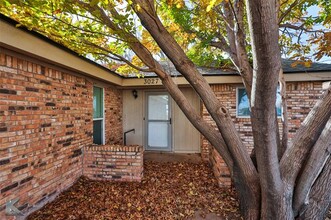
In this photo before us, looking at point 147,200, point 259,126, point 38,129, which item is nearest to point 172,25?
point 38,129

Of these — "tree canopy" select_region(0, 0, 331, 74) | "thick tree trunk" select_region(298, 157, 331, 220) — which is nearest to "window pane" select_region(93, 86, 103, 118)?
"tree canopy" select_region(0, 0, 331, 74)

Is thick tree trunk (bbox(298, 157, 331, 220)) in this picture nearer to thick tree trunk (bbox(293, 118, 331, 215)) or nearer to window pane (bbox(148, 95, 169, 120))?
→ thick tree trunk (bbox(293, 118, 331, 215))

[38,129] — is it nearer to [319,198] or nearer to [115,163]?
[115,163]

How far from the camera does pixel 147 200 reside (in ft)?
11.2

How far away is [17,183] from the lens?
2746 millimetres

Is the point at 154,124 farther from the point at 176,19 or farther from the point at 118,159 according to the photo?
the point at 176,19

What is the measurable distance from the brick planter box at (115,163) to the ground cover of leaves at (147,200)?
0.15 m

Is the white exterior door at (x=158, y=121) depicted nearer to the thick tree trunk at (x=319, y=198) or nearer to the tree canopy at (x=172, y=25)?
the tree canopy at (x=172, y=25)

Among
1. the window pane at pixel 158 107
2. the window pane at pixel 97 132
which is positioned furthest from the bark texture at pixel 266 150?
the window pane at pixel 158 107

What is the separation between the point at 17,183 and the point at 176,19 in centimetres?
445

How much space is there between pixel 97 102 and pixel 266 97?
15.5ft

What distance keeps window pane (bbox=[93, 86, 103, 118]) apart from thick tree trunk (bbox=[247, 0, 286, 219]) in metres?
4.41

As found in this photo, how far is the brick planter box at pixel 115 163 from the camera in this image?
414 centimetres

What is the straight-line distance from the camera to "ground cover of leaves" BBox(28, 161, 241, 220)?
3000 mm
